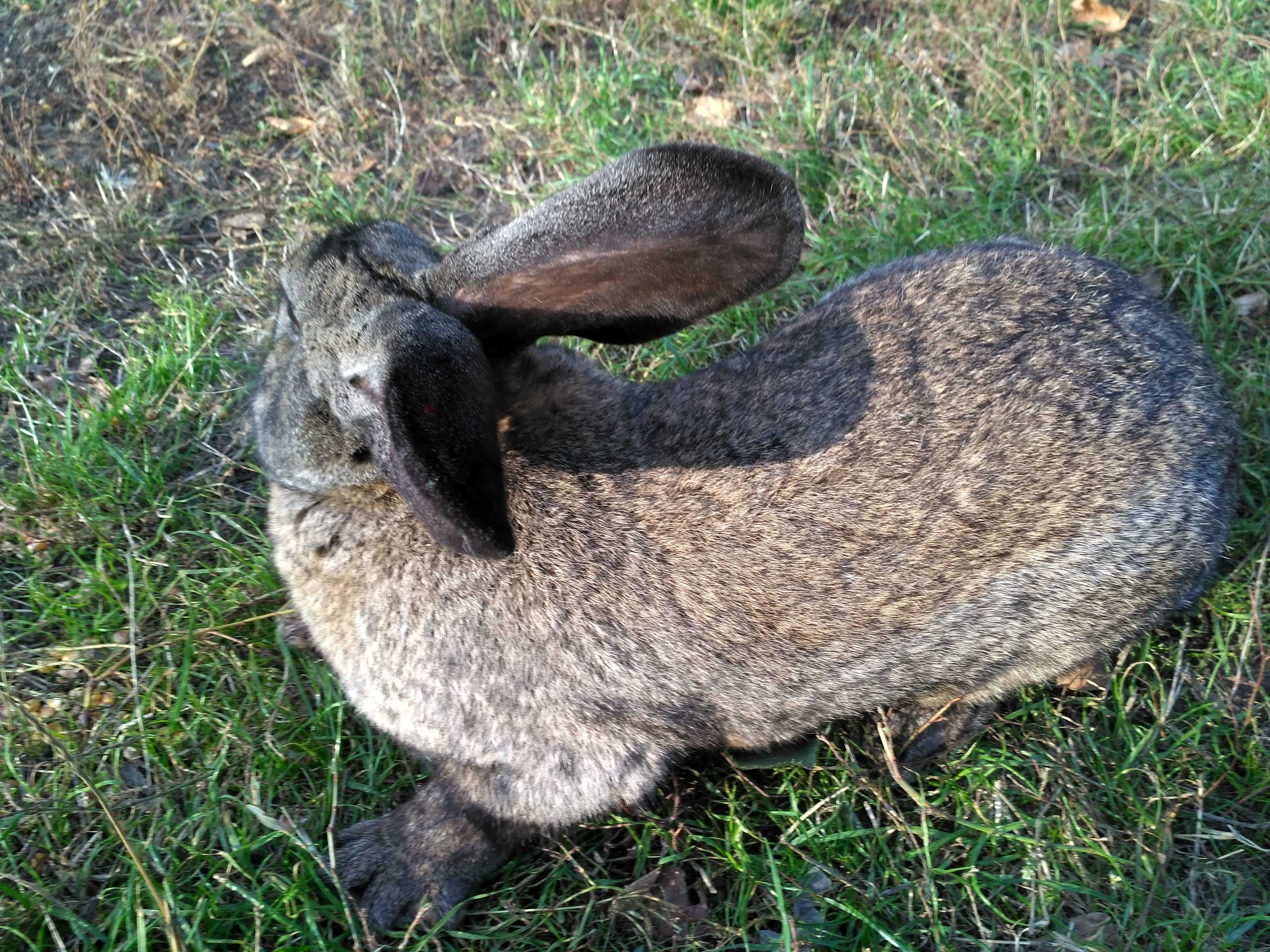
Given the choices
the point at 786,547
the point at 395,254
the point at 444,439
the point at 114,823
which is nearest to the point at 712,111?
the point at 395,254

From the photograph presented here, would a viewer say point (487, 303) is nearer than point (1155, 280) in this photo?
Yes

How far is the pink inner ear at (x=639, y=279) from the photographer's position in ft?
9.44

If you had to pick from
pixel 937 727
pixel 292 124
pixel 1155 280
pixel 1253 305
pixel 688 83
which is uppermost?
pixel 292 124

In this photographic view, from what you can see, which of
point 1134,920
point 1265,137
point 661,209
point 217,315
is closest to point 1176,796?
point 1134,920

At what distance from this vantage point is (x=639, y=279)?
2947mm

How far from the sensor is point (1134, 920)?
3035 millimetres

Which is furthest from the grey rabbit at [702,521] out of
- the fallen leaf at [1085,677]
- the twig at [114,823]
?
the twig at [114,823]

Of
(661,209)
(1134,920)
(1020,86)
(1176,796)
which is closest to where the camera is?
(661,209)

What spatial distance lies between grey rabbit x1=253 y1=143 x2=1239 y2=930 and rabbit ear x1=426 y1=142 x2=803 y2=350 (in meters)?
0.01

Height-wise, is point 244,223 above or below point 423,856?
above

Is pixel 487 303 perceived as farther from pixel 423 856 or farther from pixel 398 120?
pixel 398 120

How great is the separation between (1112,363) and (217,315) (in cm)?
365

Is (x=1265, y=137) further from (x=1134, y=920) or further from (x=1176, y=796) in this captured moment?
(x=1134, y=920)

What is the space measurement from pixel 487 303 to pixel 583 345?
177 cm
